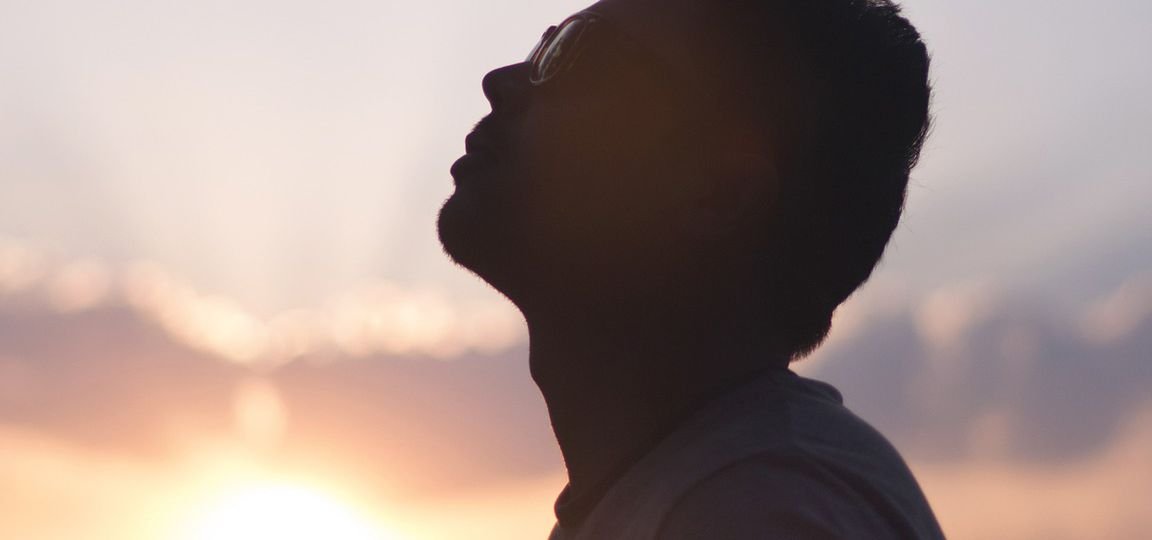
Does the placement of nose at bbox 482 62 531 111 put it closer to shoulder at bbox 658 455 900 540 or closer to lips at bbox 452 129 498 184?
lips at bbox 452 129 498 184

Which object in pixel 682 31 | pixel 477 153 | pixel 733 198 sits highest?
pixel 682 31

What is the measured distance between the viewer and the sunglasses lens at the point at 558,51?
3908 mm

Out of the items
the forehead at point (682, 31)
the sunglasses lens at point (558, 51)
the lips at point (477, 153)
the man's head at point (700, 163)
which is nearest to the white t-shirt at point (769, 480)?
the man's head at point (700, 163)

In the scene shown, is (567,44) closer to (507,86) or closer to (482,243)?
(507,86)

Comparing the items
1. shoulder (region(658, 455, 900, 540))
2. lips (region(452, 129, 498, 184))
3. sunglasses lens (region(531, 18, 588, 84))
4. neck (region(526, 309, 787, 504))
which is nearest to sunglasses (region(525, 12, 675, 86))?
sunglasses lens (region(531, 18, 588, 84))

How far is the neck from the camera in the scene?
3.27 m

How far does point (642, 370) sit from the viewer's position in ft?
11.2

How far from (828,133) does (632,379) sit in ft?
3.51

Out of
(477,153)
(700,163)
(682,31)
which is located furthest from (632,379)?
(682,31)

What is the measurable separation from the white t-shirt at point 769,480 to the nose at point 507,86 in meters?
1.41

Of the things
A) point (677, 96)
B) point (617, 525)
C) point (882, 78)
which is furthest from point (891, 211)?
point (617, 525)

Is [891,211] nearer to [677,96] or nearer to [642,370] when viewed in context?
[677,96]

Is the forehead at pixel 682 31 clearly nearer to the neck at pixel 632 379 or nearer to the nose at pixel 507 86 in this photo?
the nose at pixel 507 86

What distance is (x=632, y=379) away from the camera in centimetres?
342
